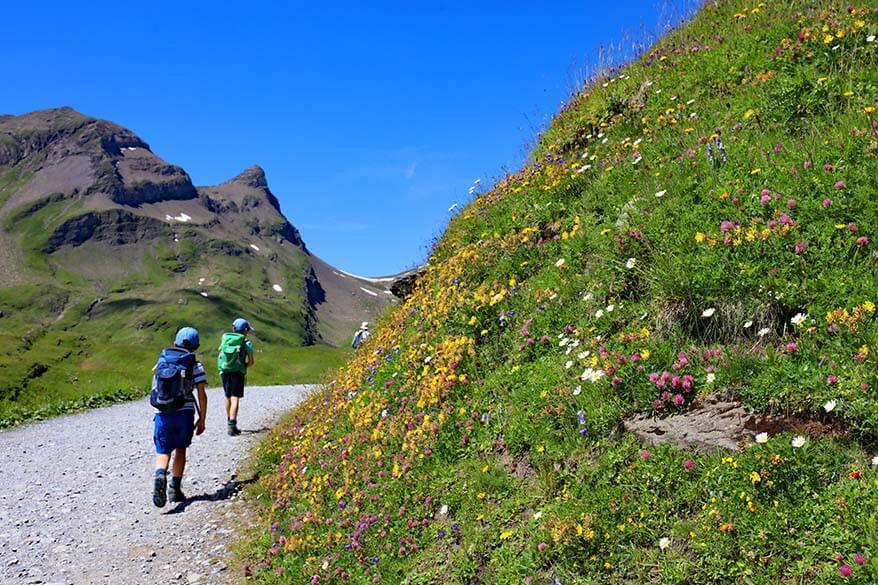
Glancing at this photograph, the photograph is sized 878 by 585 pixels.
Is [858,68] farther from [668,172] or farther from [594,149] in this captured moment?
[594,149]

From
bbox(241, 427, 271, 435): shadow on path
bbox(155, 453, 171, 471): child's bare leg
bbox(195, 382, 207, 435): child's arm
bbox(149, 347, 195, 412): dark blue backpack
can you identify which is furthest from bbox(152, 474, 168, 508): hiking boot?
bbox(241, 427, 271, 435): shadow on path

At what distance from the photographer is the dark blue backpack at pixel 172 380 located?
441 inches

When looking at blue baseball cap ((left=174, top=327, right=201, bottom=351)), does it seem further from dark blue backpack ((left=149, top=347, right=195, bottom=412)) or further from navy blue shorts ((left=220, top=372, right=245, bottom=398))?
navy blue shorts ((left=220, top=372, right=245, bottom=398))

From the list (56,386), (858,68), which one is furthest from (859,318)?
(56,386)

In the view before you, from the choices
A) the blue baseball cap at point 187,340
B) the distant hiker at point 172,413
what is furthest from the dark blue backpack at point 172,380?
the blue baseball cap at point 187,340

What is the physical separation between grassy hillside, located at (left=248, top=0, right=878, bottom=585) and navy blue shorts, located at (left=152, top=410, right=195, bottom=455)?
200 centimetres

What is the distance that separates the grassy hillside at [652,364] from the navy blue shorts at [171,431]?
2.00 metres

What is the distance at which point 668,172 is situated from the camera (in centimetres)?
805

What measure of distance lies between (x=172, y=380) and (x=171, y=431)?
0.97 meters

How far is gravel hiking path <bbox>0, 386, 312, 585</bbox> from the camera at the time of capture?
28.8 ft

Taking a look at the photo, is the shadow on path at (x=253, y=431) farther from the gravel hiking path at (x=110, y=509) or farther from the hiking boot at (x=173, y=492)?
the hiking boot at (x=173, y=492)

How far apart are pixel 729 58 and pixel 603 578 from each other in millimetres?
8693

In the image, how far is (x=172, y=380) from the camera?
11227 mm

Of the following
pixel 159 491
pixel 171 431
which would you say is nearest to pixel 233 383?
pixel 171 431
